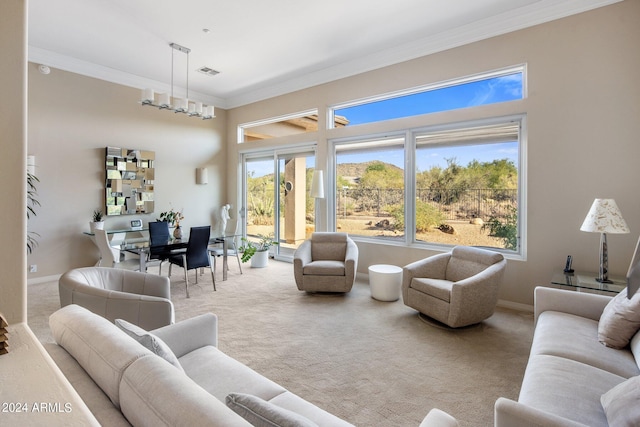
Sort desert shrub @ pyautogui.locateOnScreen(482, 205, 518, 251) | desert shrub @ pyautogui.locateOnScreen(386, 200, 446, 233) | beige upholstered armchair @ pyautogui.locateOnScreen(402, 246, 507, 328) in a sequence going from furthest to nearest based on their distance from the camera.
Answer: desert shrub @ pyautogui.locateOnScreen(386, 200, 446, 233)
desert shrub @ pyautogui.locateOnScreen(482, 205, 518, 251)
beige upholstered armchair @ pyautogui.locateOnScreen(402, 246, 507, 328)

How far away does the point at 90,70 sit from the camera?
528 centimetres

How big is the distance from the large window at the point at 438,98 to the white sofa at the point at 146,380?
421 cm

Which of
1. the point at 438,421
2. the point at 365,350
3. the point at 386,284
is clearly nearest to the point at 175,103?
the point at 386,284

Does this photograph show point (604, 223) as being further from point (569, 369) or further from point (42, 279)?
point (42, 279)

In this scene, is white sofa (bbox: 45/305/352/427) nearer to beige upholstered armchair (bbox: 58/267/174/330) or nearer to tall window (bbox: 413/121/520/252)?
beige upholstered armchair (bbox: 58/267/174/330)

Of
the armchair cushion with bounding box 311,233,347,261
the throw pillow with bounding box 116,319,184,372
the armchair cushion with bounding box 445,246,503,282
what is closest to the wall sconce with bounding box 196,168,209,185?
the armchair cushion with bounding box 311,233,347,261

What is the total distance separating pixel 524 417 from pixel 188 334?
1.69 m

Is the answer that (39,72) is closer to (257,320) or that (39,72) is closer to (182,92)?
(182,92)

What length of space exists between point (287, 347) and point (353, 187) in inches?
127

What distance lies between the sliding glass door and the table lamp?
402 cm

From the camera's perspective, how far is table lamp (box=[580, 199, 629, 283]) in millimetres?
2894

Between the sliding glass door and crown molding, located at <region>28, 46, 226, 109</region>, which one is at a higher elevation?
crown molding, located at <region>28, 46, 226, 109</region>

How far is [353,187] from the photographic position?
18.1 ft

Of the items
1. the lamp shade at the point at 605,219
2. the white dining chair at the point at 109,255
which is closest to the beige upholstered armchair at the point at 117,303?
the white dining chair at the point at 109,255
